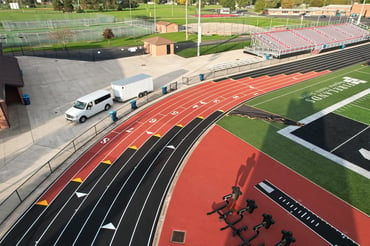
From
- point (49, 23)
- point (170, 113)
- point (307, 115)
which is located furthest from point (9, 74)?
point (49, 23)

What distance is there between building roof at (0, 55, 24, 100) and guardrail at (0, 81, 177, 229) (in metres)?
8.34

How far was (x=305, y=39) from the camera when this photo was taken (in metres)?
55.1

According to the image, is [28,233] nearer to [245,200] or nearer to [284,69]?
[245,200]

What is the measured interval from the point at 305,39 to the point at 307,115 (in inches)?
1476

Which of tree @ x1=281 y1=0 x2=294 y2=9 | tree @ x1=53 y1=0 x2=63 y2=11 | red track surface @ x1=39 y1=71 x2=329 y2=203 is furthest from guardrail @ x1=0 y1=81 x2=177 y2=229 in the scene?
tree @ x1=281 y1=0 x2=294 y2=9

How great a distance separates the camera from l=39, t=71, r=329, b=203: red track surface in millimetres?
19164

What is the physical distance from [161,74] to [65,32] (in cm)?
3034

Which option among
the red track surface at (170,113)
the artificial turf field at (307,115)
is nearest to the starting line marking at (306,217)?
the artificial turf field at (307,115)

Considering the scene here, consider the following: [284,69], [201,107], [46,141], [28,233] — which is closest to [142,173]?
[28,233]

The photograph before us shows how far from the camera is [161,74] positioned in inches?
1553

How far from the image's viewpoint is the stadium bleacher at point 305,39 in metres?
49.5

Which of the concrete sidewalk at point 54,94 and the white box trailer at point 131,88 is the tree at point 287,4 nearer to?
the concrete sidewalk at point 54,94

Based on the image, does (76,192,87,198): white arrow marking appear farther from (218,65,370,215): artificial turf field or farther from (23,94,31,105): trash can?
(23,94,31,105): trash can

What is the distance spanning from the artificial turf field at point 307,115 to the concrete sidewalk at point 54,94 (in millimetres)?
13886
